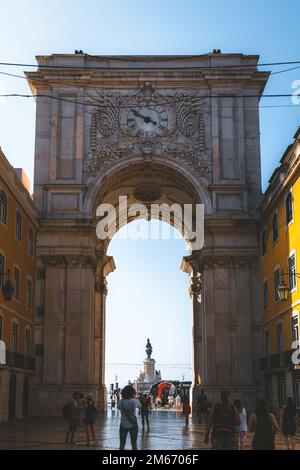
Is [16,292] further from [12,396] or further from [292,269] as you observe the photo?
[292,269]

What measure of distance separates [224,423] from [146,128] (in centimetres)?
3413

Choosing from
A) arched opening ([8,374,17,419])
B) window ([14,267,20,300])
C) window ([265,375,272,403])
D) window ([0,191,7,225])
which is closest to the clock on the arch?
window ([14,267,20,300])

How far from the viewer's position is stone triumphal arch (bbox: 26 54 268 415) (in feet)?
144

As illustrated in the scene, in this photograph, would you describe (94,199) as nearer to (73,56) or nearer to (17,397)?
(73,56)

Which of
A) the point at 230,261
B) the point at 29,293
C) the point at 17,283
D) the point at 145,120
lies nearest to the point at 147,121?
the point at 145,120

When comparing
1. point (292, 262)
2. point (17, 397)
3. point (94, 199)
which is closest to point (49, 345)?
point (17, 397)

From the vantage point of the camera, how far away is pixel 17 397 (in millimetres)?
40312

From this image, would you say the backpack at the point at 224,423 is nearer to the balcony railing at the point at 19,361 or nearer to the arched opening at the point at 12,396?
the balcony railing at the point at 19,361

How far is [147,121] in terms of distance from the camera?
47469 mm

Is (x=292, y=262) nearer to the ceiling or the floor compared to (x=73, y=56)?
nearer to the floor

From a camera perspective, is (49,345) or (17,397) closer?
(17,397)

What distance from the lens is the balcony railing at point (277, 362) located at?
115 ft

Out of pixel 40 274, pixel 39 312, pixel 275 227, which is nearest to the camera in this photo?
pixel 275 227
